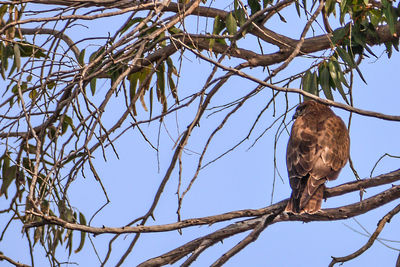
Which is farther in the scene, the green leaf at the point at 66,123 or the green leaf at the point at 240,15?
the green leaf at the point at 66,123

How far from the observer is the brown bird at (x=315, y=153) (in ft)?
16.1

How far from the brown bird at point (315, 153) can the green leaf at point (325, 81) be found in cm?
67

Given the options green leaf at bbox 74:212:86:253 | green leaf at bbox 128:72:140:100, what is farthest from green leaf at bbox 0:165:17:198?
green leaf at bbox 128:72:140:100

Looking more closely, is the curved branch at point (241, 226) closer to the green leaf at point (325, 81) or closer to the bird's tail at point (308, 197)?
the bird's tail at point (308, 197)

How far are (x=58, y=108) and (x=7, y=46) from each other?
75 cm

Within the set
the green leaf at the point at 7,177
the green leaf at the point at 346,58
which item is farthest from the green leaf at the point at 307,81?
the green leaf at the point at 7,177

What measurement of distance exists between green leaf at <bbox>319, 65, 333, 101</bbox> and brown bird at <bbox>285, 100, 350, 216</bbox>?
0.67m

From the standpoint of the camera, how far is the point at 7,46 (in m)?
4.92

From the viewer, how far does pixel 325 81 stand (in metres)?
4.39

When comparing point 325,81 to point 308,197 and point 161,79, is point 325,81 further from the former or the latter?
point 161,79

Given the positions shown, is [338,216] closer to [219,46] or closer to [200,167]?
[200,167]

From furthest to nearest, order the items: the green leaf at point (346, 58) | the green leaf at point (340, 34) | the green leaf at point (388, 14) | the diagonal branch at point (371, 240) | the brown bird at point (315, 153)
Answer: the brown bird at point (315, 153) → the green leaf at point (340, 34) → the green leaf at point (346, 58) → the green leaf at point (388, 14) → the diagonal branch at point (371, 240)

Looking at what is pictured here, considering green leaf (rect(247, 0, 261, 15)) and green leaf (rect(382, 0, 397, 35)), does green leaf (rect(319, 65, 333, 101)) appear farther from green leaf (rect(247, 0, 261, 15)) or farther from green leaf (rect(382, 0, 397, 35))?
green leaf (rect(247, 0, 261, 15))

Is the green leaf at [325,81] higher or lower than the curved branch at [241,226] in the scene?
higher
